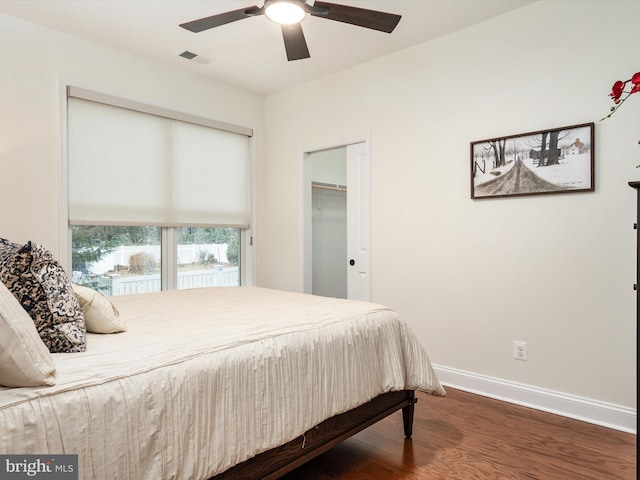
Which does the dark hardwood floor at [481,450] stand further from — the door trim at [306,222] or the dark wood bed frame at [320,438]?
the door trim at [306,222]

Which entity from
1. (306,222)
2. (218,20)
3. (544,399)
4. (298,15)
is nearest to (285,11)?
(298,15)

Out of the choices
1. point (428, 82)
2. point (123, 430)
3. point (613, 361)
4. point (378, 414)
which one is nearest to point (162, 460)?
point (123, 430)

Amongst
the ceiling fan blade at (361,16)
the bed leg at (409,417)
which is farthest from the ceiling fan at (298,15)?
the bed leg at (409,417)

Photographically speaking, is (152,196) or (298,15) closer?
(298,15)

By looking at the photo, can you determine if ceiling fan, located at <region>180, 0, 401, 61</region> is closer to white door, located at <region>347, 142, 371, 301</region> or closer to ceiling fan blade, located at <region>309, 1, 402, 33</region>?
ceiling fan blade, located at <region>309, 1, 402, 33</region>

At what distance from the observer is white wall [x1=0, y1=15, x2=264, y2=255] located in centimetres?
295

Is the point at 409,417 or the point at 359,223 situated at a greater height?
the point at 359,223

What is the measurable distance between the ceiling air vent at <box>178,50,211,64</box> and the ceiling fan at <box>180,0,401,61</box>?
1.32 m

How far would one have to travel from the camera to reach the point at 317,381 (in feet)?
5.59

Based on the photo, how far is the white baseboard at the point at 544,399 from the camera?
8.02 feet

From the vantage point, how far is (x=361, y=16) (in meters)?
2.21

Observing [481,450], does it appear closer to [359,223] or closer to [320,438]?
[320,438]

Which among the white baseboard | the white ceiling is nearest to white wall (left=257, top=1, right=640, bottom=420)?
the white baseboard
